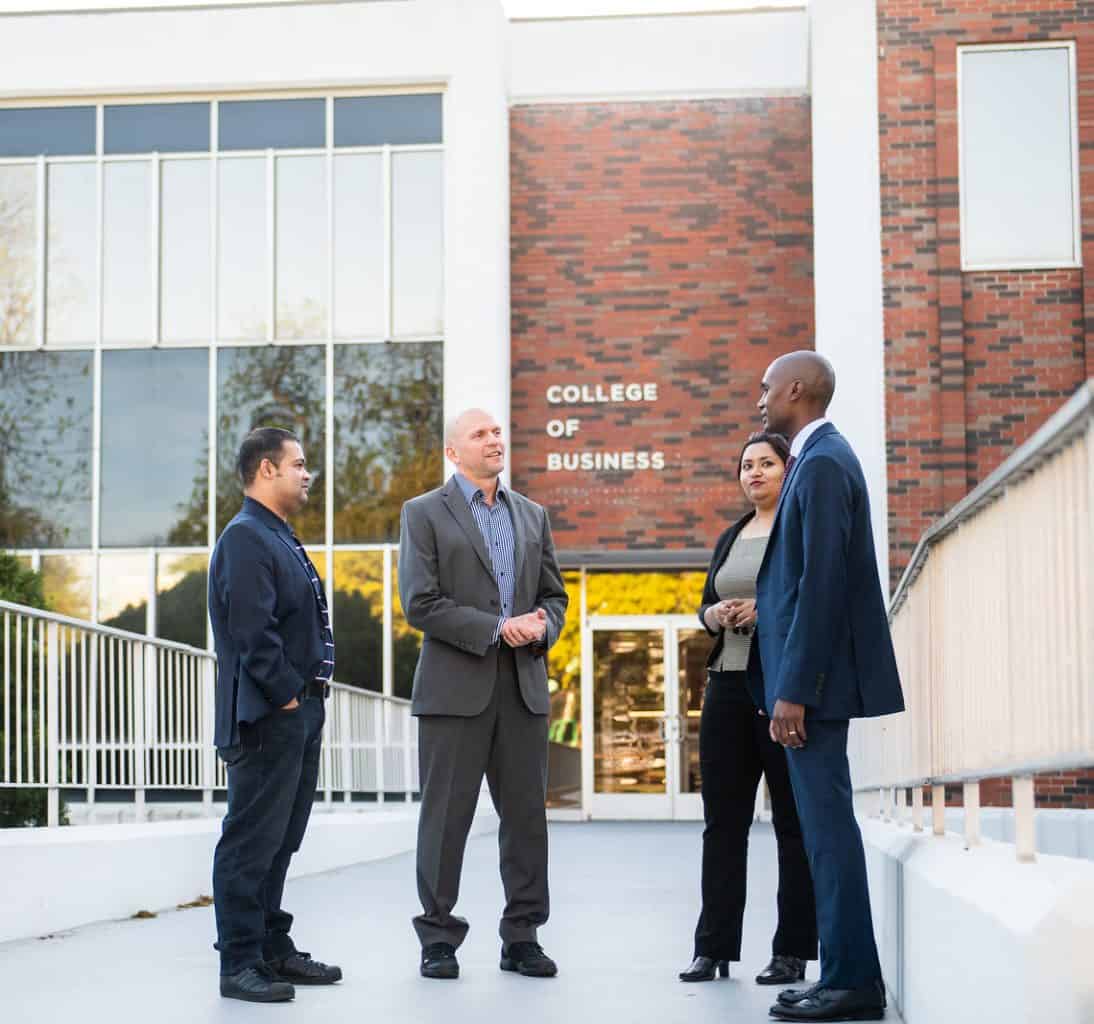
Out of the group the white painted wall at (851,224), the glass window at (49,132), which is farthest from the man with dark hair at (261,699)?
the glass window at (49,132)

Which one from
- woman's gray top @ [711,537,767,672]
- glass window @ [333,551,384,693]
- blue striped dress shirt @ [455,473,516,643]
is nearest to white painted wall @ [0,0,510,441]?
glass window @ [333,551,384,693]

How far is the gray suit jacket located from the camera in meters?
6.40

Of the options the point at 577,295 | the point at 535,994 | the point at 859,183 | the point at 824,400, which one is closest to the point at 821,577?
the point at 824,400

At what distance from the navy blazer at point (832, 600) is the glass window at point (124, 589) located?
641 inches

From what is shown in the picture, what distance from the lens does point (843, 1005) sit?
4789mm

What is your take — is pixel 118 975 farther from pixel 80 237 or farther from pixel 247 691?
pixel 80 237

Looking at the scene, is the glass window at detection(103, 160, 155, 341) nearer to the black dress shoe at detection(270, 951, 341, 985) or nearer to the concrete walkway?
the concrete walkway

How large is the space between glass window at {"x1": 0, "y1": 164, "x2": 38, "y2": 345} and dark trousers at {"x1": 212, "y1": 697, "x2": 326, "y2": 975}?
1608 cm

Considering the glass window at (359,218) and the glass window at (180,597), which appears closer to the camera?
the glass window at (180,597)

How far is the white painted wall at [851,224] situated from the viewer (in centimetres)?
1773

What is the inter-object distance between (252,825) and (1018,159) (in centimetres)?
1433

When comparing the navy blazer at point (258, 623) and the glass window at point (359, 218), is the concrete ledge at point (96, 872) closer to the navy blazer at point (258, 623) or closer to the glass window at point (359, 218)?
the navy blazer at point (258, 623)

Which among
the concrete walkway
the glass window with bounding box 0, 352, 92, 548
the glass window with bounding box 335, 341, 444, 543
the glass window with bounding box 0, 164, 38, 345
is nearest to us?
the concrete walkway

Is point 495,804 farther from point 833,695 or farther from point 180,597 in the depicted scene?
point 180,597
